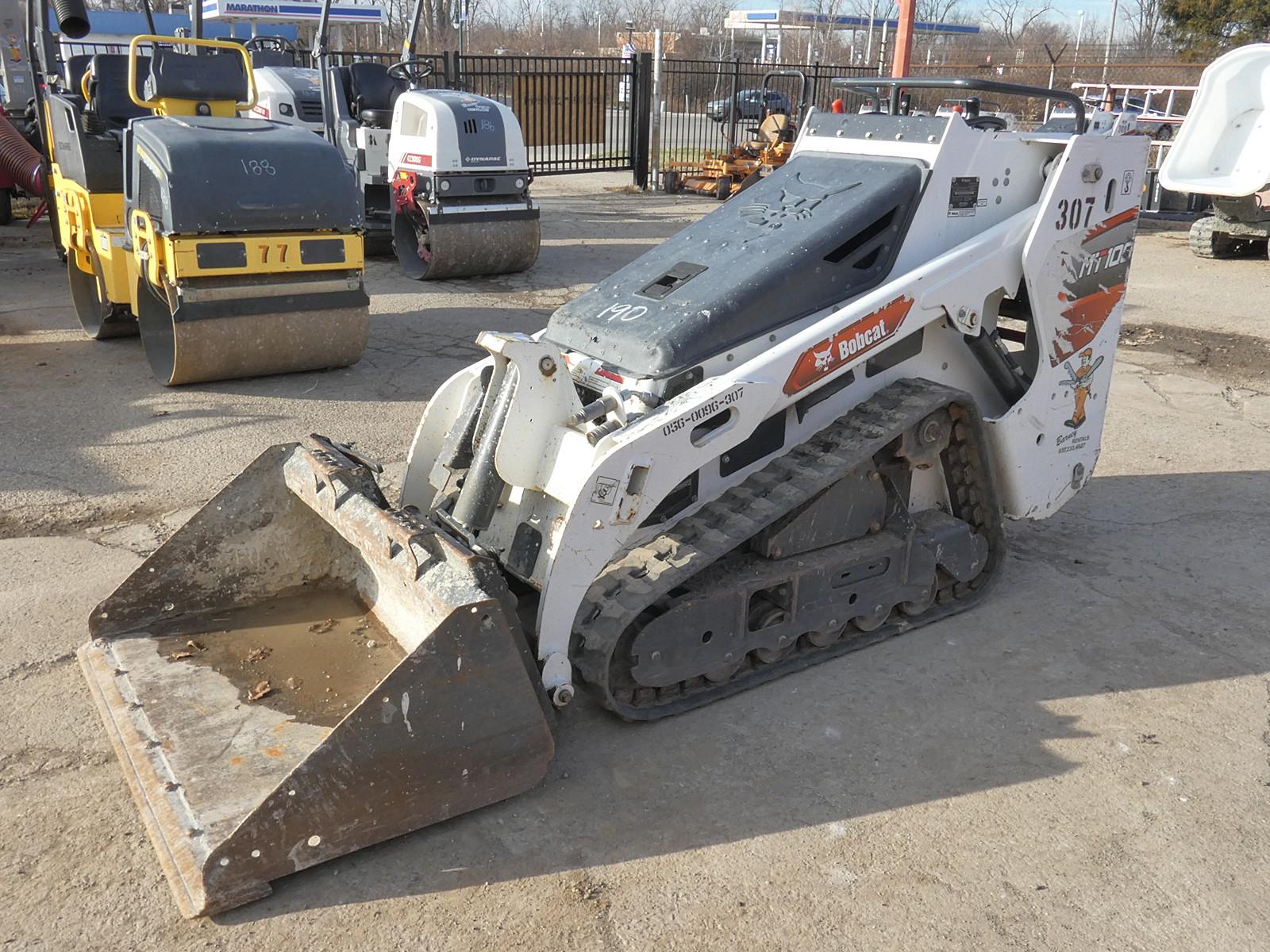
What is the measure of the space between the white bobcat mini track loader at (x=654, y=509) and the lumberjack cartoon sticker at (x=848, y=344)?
10mm

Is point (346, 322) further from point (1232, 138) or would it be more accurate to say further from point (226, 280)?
point (1232, 138)

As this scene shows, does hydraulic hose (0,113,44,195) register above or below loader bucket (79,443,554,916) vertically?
above

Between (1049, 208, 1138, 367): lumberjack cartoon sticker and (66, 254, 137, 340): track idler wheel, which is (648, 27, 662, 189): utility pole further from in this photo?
(1049, 208, 1138, 367): lumberjack cartoon sticker

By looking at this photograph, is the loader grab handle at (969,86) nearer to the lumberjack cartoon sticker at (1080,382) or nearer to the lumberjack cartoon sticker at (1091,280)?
the lumberjack cartoon sticker at (1091,280)

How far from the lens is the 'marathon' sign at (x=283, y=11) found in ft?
74.0

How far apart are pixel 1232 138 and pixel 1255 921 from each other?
8655 millimetres

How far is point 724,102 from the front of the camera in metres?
20.4

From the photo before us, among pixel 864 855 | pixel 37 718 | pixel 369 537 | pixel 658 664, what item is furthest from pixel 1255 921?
pixel 37 718

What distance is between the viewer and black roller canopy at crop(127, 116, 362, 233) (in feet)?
20.6

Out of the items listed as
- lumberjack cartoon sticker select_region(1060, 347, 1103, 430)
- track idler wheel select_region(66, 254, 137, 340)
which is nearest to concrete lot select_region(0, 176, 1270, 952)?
lumberjack cartoon sticker select_region(1060, 347, 1103, 430)

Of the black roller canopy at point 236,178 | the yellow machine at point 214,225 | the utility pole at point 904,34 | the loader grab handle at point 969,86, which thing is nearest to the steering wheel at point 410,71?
the yellow machine at point 214,225

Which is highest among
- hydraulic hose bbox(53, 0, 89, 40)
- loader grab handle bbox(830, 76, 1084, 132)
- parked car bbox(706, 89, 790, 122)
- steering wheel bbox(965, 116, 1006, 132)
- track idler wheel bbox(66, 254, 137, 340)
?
hydraulic hose bbox(53, 0, 89, 40)

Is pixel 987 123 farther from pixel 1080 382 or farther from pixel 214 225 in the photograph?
pixel 214 225

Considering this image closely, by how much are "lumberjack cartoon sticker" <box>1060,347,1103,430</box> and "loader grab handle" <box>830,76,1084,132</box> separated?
0.88 m
